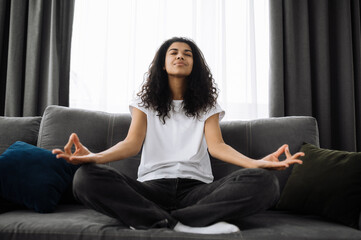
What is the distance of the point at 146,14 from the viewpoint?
2.42 meters

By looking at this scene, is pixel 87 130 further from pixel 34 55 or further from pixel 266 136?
pixel 266 136

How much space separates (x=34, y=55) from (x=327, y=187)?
2177 millimetres

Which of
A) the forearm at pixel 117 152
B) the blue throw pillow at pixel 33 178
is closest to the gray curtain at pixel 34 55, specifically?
the blue throw pillow at pixel 33 178

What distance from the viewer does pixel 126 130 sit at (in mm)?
1831

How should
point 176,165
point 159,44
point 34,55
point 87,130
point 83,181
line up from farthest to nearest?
point 159,44 < point 34,55 < point 87,130 < point 176,165 < point 83,181

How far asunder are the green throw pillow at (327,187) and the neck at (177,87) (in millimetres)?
782

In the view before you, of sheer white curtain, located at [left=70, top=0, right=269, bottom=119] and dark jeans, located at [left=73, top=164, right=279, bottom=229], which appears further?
sheer white curtain, located at [left=70, top=0, right=269, bottom=119]

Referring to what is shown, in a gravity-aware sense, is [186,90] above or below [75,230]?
above

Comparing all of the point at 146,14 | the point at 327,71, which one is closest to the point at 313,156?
the point at 327,71

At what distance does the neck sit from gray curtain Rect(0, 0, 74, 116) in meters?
0.97

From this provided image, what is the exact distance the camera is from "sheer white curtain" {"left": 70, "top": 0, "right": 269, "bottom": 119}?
2373 millimetres

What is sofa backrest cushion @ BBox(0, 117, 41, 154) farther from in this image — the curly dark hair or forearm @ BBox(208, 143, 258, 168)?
forearm @ BBox(208, 143, 258, 168)

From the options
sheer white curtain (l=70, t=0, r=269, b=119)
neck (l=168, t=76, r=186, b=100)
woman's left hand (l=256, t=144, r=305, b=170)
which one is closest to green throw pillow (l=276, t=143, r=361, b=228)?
woman's left hand (l=256, t=144, r=305, b=170)

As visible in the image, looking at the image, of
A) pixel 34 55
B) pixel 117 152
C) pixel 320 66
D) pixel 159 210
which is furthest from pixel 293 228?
pixel 34 55
